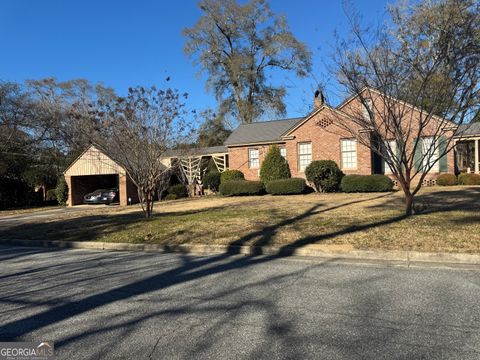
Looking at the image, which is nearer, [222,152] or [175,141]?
[175,141]

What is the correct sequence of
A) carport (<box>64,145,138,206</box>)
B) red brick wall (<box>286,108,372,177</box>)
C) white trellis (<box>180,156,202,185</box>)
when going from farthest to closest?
white trellis (<box>180,156,202,185</box>)
carport (<box>64,145,138,206</box>)
red brick wall (<box>286,108,372,177</box>)

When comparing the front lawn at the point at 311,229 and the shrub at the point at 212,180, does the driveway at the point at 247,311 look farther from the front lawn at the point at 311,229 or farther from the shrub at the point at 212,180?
the shrub at the point at 212,180

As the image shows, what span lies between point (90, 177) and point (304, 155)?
634 inches

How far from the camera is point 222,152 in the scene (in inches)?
1377

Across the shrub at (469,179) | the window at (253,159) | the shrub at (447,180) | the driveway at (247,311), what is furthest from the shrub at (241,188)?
the driveway at (247,311)

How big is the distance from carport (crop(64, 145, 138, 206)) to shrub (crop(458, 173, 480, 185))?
62.7 ft

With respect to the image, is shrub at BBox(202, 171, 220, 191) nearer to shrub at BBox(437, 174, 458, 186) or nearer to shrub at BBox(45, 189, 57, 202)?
shrub at BBox(45, 189, 57, 202)

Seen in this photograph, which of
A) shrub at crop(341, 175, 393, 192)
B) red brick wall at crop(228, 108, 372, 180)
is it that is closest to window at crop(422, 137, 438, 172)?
shrub at crop(341, 175, 393, 192)

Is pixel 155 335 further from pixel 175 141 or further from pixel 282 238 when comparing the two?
pixel 175 141

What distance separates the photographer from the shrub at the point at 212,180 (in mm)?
31359

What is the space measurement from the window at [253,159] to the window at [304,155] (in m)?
3.73

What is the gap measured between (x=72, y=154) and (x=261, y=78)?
21.2 meters

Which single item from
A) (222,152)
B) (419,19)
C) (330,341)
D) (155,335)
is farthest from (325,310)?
(222,152)

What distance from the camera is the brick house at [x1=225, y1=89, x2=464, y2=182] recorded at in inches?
995
